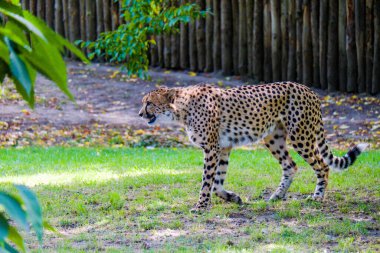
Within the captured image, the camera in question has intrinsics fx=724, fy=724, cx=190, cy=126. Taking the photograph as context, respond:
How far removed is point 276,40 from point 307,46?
0.72m

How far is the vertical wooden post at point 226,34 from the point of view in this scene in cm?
1527

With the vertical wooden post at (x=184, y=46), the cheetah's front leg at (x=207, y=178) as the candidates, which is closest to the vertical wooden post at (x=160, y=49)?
the vertical wooden post at (x=184, y=46)

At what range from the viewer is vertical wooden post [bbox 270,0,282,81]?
14810 millimetres

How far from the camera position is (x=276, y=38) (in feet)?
48.9

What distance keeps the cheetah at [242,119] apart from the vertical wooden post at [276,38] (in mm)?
7540

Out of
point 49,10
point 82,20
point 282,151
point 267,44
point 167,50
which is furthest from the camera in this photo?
point 49,10

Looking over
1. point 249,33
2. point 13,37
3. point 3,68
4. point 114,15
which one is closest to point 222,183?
point 3,68

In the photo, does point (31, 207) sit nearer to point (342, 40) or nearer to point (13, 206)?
point (13, 206)

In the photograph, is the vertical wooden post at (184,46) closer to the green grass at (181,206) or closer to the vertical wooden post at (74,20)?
the vertical wooden post at (74,20)

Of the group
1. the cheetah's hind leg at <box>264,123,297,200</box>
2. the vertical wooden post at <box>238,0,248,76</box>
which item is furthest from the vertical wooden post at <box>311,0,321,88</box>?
the cheetah's hind leg at <box>264,123,297,200</box>

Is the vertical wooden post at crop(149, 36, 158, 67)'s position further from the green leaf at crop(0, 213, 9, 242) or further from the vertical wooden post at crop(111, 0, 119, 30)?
the green leaf at crop(0, 213, 9, 242)

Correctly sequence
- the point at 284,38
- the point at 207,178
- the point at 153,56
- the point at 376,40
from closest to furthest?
the point at 207,178
the point at 376,40
the point at 284,38
the point at 153,56

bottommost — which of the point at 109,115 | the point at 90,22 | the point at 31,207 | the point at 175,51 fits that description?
the point at 109,115

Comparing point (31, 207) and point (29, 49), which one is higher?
point (29, 49)
